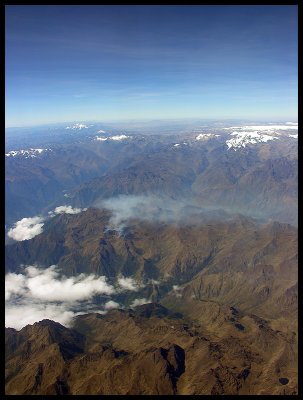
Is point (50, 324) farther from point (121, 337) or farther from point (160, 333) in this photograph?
point (160, 333)

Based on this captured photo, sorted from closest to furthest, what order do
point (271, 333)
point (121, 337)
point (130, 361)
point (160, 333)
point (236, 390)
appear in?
1. point (236, 390)
2. point (130, 361)
3. point (271, 333)
4. point (160, 333)
5. point (121, 337)

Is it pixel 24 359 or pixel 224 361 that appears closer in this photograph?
pixel 224 361

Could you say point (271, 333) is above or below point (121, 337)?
above

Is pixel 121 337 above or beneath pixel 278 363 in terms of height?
beneath

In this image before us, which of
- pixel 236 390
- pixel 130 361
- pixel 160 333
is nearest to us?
pixel 236 390

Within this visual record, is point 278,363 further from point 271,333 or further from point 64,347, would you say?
point 64,347

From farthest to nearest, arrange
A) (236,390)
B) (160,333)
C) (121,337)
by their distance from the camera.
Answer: (121,337)
(160,333)
(236,390)
